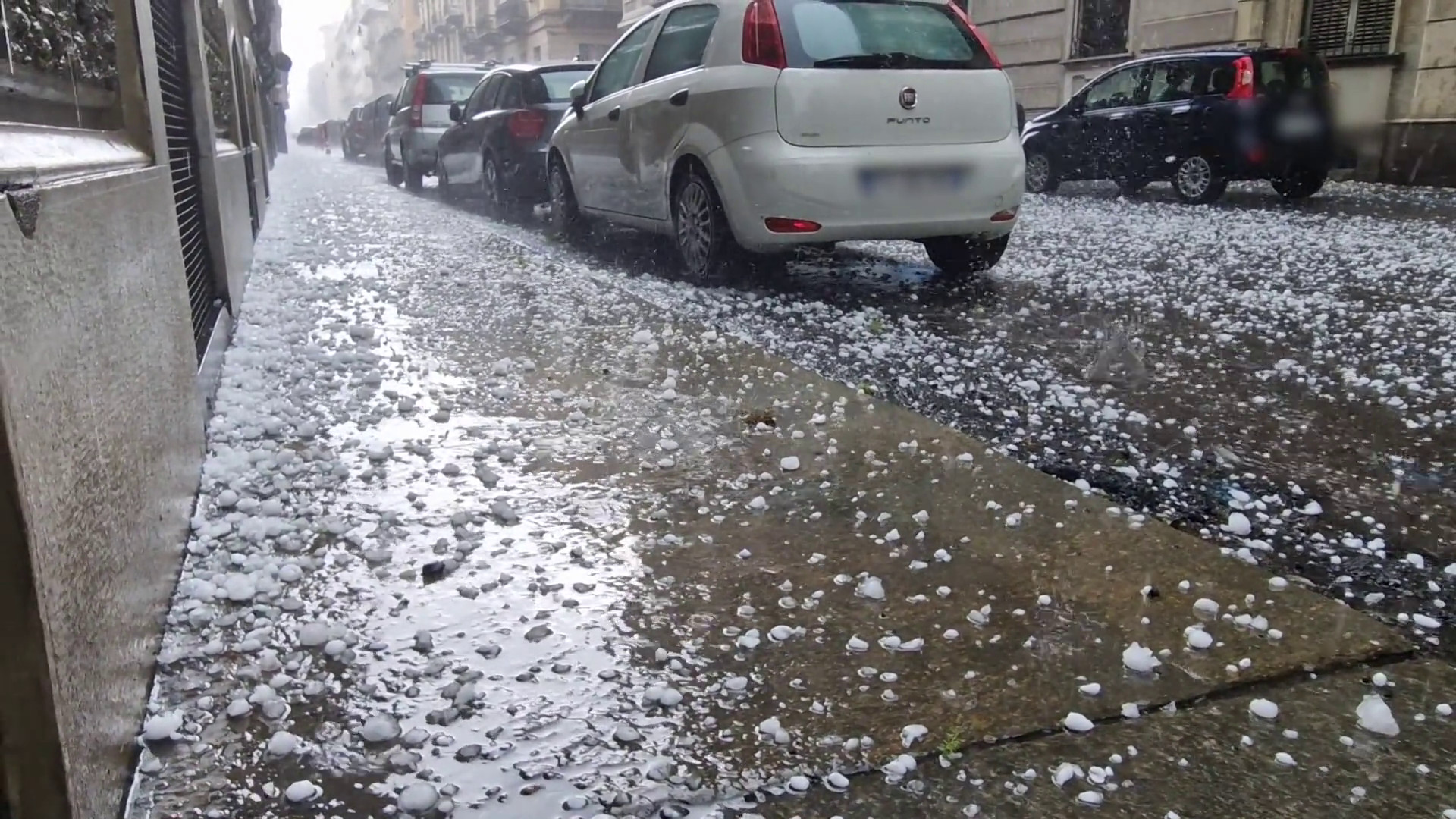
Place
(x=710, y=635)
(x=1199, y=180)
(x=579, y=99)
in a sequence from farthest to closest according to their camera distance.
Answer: (x=1199, y=180) → (x=579, y=99) → (x=710, y=635)

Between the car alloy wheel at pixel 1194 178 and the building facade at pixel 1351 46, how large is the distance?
1.72 metres

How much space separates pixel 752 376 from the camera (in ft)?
14.2

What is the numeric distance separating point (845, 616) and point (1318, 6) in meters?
16.5

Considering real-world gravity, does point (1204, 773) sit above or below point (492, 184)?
below

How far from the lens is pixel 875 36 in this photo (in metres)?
5.93

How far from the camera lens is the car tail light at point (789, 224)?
19.1 ft

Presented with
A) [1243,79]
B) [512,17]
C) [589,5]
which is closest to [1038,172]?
[1243,79]

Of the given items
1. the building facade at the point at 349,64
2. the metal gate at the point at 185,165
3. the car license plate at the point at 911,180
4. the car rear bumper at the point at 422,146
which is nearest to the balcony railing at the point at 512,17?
the car rear bumper at the point at 422,146

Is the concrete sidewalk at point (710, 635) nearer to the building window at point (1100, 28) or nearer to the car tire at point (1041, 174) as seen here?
the car tire at point (1041, 174)

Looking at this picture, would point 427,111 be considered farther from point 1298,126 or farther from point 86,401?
point 86,401

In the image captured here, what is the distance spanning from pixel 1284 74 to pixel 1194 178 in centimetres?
137

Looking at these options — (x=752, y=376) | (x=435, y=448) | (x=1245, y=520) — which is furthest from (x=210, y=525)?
(x=1245, y=520)

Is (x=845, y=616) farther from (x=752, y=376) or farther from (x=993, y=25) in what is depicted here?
(x=993, y=25)

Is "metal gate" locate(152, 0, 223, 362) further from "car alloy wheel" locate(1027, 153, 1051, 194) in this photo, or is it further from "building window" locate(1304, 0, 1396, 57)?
"building window" locate(1304, 0, 1396, 57)
